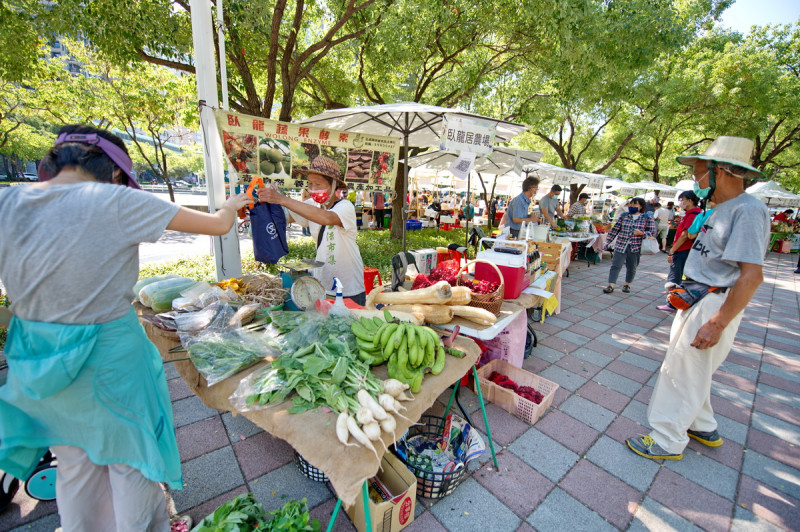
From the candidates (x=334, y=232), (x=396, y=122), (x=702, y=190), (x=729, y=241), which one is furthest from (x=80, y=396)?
(x=396, y=122)

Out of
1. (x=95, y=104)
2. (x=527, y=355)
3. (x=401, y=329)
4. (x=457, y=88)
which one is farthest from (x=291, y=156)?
(x=95, y=104)

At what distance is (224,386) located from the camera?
188 centimetres

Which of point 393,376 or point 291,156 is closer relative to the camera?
point 393,376

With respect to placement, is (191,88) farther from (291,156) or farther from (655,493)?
(655,493)

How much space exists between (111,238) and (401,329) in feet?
4.87

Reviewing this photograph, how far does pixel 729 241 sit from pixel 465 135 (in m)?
2.93

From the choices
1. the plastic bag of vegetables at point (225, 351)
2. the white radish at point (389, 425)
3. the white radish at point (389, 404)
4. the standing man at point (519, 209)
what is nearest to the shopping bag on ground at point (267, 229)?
the plastic bag of vegetables at point (225, 351)


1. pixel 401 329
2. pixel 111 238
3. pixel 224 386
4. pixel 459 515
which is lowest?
pixel 459 515

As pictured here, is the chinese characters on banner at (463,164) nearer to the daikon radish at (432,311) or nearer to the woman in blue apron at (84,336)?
the daikon radish at (432,311)

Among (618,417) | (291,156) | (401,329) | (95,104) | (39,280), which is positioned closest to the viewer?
(39,280)

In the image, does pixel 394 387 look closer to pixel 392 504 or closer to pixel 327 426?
pixel 327 426

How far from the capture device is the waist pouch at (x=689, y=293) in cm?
240

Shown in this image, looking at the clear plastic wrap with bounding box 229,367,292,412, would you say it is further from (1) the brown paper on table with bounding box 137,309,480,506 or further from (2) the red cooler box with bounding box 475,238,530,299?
(2) the red cooler box with bounding box 475,238,530,299

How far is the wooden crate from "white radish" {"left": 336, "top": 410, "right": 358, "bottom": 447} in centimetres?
209
